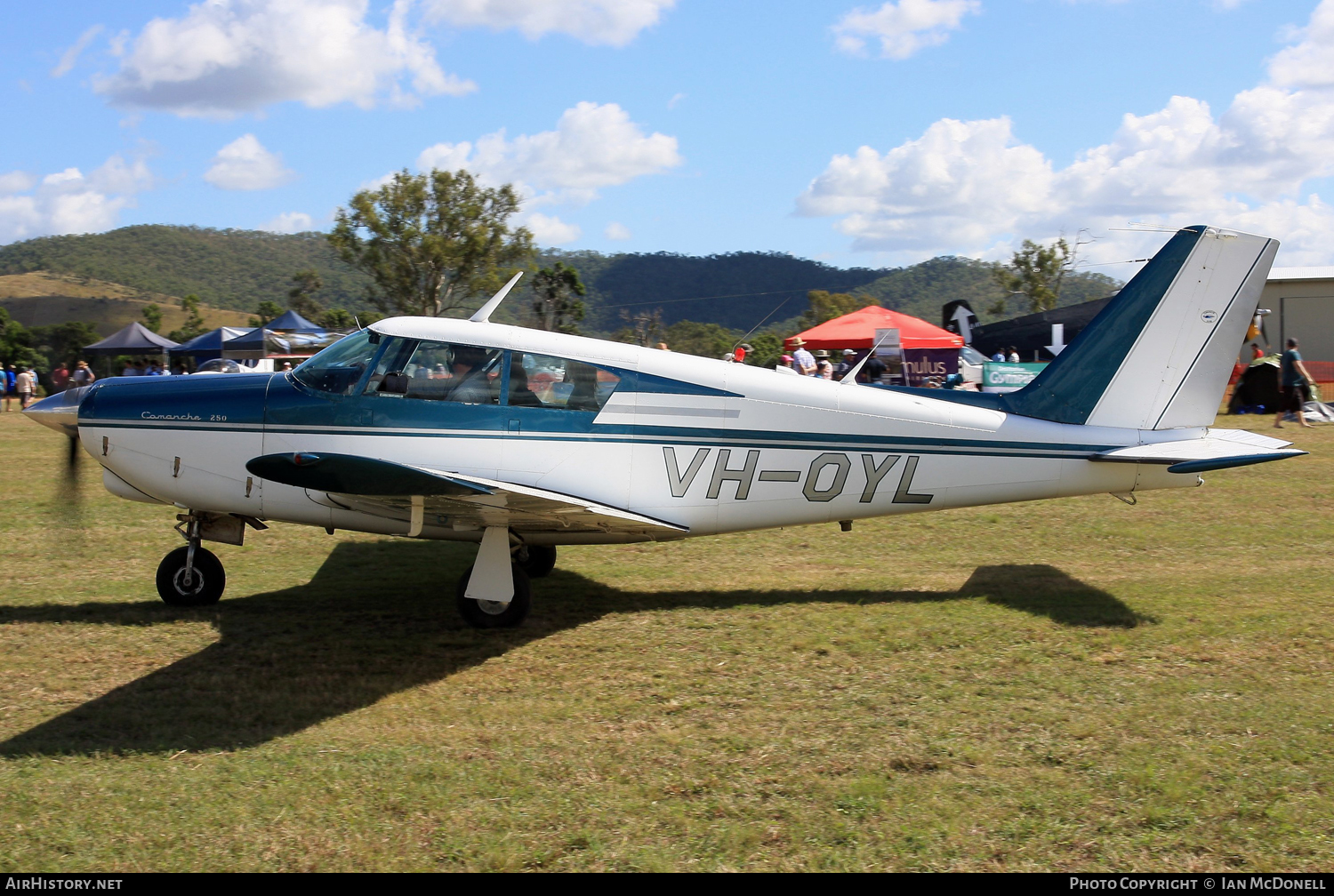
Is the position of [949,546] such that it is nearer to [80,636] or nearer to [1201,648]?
[1201,648]

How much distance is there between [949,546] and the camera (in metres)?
9.48

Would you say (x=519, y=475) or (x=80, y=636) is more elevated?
(x=519, y=475)

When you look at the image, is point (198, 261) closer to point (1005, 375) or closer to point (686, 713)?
point (1005, 375)

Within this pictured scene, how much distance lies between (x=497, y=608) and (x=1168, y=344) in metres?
5.48

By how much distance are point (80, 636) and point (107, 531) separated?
3949 mm

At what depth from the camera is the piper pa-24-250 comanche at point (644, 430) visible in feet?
22.2

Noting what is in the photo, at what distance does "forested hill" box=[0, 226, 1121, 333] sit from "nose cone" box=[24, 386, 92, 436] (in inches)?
1639

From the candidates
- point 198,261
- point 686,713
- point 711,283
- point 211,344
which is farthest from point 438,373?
point 198,261

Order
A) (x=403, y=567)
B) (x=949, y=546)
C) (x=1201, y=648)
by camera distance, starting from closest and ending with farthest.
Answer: (x=1201, y=648)
(x=403, y=567)
(x=949, y=546)

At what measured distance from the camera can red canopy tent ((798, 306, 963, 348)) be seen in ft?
81.4

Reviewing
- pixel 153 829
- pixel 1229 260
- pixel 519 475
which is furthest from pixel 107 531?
pixel 1229 260

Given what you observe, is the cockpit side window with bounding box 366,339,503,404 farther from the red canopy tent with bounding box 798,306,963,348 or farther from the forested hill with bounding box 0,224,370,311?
the forested hill with bounding box 0,224,370,311

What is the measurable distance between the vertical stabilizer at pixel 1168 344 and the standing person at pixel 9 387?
3052 centimetres
